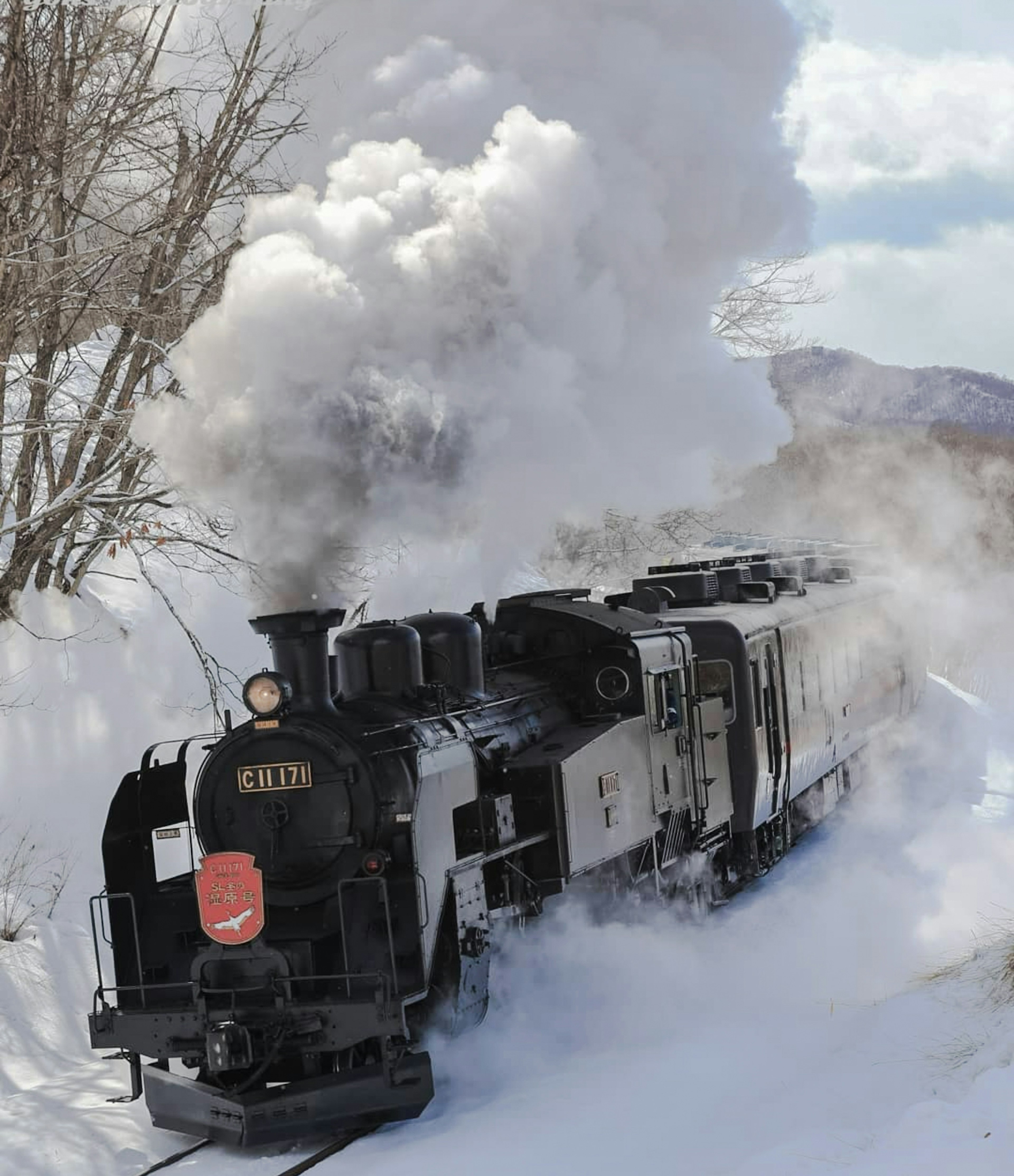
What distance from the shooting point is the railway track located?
5867 millimetres

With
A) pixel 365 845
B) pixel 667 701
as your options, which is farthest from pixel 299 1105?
pixel 667 701

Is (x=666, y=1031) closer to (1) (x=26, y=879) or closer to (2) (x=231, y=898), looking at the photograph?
(2) (x=231, y=898)

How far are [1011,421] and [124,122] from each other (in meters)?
128

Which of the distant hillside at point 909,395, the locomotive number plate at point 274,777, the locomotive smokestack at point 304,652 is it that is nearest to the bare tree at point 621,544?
the locomotive smokestack at point 304,652

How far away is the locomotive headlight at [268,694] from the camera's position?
22.2ft

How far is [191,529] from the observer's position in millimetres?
15297

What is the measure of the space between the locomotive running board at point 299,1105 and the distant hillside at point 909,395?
93.3 metres

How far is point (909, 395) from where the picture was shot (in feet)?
529

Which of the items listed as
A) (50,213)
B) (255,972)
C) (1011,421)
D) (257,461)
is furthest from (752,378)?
(1011,421)

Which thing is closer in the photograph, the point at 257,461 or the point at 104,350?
the point at 257,461

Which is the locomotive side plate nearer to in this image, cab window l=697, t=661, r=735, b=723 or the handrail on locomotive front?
the handrail on locomotive front

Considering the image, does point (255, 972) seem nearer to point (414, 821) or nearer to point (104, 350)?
point (414, 821)

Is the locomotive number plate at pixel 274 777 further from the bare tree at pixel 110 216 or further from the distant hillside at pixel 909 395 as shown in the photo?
the distant hillside at pixel 909 395

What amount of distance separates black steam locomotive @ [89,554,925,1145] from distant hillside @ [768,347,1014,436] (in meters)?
90.5
